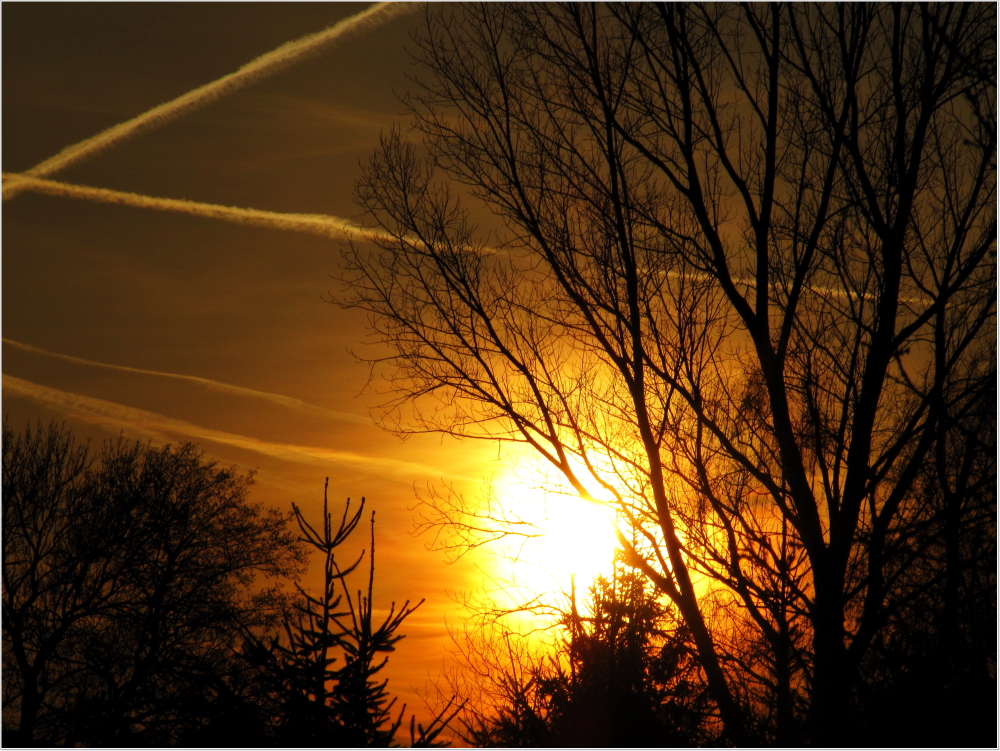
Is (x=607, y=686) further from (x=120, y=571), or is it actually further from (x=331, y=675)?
(x=120, y=571)

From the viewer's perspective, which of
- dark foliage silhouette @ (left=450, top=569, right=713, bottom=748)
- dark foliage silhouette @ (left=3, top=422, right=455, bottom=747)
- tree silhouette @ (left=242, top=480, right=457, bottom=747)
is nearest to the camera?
tree silhouette @ (left=242, top=480, right=457, bottom=747)

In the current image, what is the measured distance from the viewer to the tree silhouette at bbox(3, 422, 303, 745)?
18.7m

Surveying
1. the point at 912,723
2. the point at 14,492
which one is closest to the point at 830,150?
the point at 912,723

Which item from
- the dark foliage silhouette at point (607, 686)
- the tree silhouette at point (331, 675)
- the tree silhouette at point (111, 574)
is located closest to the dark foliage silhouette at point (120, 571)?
the tree silhouette at point (111, 574)

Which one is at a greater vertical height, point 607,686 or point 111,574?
point 111,574

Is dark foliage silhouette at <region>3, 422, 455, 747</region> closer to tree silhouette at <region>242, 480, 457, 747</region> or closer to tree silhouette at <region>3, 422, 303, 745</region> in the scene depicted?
tree silhouette at <region>3, 422, 303, 745</region>

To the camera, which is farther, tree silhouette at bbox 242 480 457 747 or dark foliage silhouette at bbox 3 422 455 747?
dark foliage silhouette at bbox 3 422 455 747

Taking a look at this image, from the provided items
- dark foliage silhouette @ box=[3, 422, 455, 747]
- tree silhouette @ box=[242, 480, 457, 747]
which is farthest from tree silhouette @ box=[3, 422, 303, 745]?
tree silhouette @ box=[242, 480, 457, 747]

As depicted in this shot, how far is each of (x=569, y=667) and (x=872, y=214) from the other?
30.0ft

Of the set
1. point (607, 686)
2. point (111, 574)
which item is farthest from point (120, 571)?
point (607, 686)

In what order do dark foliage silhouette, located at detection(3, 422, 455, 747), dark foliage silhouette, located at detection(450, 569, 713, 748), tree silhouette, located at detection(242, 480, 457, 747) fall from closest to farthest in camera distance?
tree silhouette, located at detection(242, 480, 457, 747) < dark foliage silhouette, located at detection(450, 569, 713, 748) < dark foliage silhouette, located at detection(3, 422, 455, 747)

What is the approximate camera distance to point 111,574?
1961cm

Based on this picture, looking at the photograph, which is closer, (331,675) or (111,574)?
(331,675)

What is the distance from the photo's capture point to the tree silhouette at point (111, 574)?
18.7 metres
